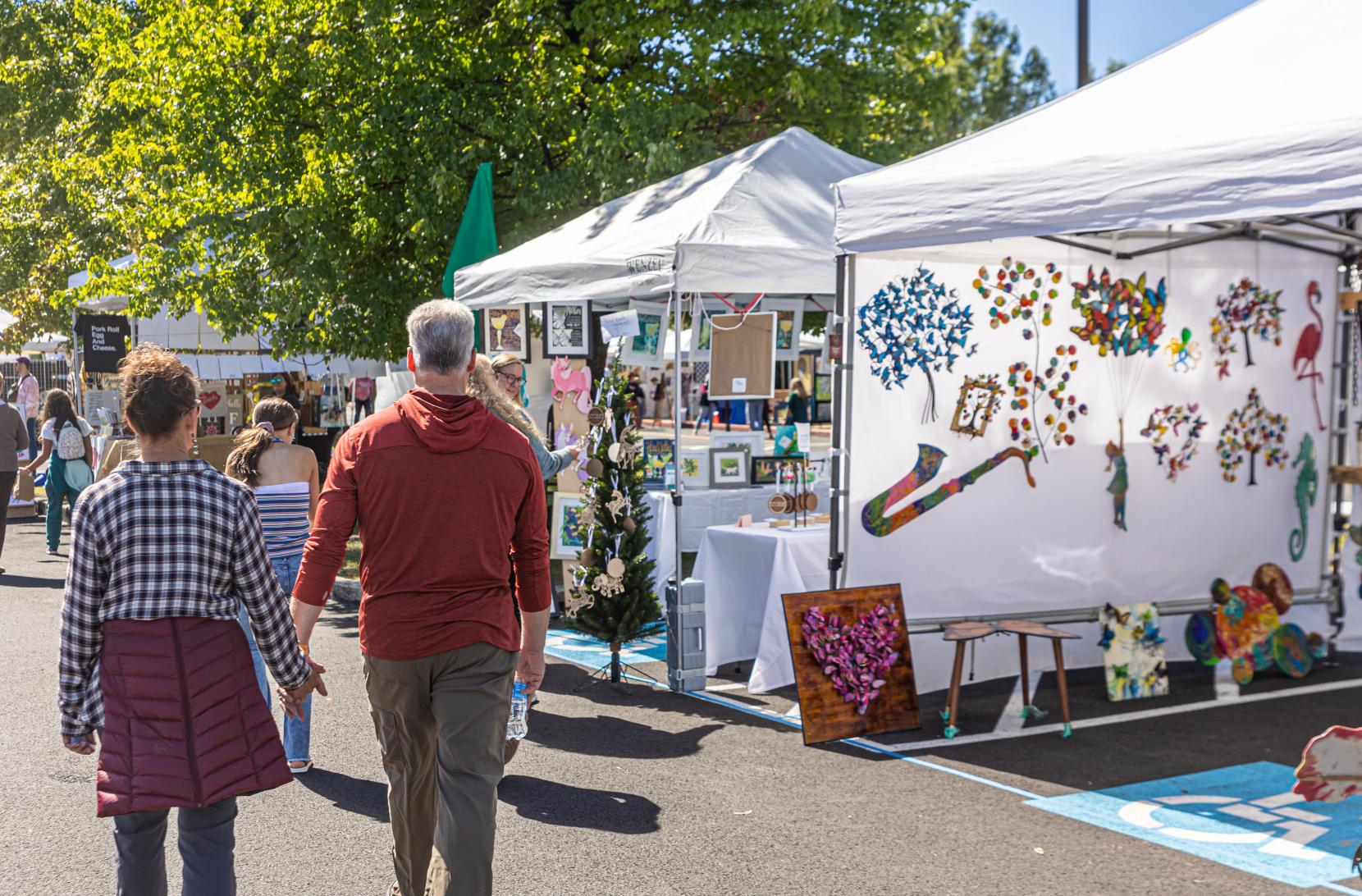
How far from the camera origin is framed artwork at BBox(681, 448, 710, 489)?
1017 cm

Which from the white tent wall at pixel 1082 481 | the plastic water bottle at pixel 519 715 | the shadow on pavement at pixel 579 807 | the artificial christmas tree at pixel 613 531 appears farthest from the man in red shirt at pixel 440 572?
the artificial christmas tree at pixel 613 531

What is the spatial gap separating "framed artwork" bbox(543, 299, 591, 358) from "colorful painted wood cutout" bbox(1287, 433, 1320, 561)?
5.19 meters

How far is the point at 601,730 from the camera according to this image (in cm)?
686

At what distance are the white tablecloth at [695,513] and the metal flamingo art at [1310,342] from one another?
11.2ft

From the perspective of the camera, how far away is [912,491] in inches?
290

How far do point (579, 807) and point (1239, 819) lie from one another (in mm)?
2786

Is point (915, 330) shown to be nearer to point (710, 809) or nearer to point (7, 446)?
point (710, 809)

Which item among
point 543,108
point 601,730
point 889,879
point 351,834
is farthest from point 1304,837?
point 543,108

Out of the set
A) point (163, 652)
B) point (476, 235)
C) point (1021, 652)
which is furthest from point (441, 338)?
point (476, 235)

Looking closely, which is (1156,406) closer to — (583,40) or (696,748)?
(696,748)

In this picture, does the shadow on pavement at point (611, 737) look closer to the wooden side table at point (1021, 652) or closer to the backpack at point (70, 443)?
the wooden side table at point (1021, 652)

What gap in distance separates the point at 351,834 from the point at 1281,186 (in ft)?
14.5

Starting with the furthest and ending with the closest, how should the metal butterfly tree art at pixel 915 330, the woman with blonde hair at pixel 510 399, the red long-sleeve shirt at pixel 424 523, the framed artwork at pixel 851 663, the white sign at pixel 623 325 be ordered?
the white sign at pixel 623 325 < the metal butterfly tree art at pixel 915 330 < the framed artwork at pixel 851 663 < the woman with blonde hair at pixel 510 399 < the red long-sleeve shirt at pixel 424 523

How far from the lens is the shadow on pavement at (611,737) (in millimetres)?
6453
